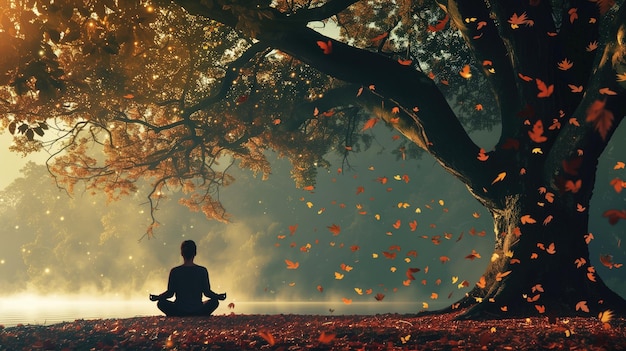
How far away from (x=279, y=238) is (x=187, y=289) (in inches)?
2538

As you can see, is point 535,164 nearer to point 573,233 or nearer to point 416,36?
point 573,233

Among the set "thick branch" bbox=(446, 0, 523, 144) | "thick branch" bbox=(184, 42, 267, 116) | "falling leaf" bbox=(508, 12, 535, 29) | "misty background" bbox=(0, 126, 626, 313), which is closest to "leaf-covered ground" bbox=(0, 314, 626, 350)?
"thick branch" bbox=(446, 0, 523, 144)

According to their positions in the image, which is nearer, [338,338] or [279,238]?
[338,338]

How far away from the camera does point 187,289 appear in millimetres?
11539

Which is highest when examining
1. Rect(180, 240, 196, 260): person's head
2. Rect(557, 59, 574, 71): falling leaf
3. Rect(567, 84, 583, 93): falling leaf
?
Rect(557, 59, 574, 71): falling leaf

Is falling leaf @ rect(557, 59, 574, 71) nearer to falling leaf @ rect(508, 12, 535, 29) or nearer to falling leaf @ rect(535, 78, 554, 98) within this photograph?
falling leaf @ rect(535, 78, 554, 98)

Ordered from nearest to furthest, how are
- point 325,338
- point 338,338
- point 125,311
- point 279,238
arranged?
point 325,338 < point 338,338 < point 125,311 < point 279,238

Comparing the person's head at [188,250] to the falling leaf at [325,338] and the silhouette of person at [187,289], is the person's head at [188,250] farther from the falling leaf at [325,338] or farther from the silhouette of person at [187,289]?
the falling leaf at [325,338]

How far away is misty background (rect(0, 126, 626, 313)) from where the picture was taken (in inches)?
2736

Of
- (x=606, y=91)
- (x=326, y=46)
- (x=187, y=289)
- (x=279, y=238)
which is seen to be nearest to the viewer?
(x=606, y=91)

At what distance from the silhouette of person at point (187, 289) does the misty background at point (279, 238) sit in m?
49.6

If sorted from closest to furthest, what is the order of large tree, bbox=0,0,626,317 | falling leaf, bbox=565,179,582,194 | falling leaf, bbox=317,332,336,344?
falling leaf, bbox=317,332,336,344, large tree, bbox=0,0,626,317, falling leaf, bbox=565,179,582,194

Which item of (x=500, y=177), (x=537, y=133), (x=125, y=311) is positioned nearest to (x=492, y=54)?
(x=537, y=133)

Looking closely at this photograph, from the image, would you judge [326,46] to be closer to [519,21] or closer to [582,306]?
[519,21]
